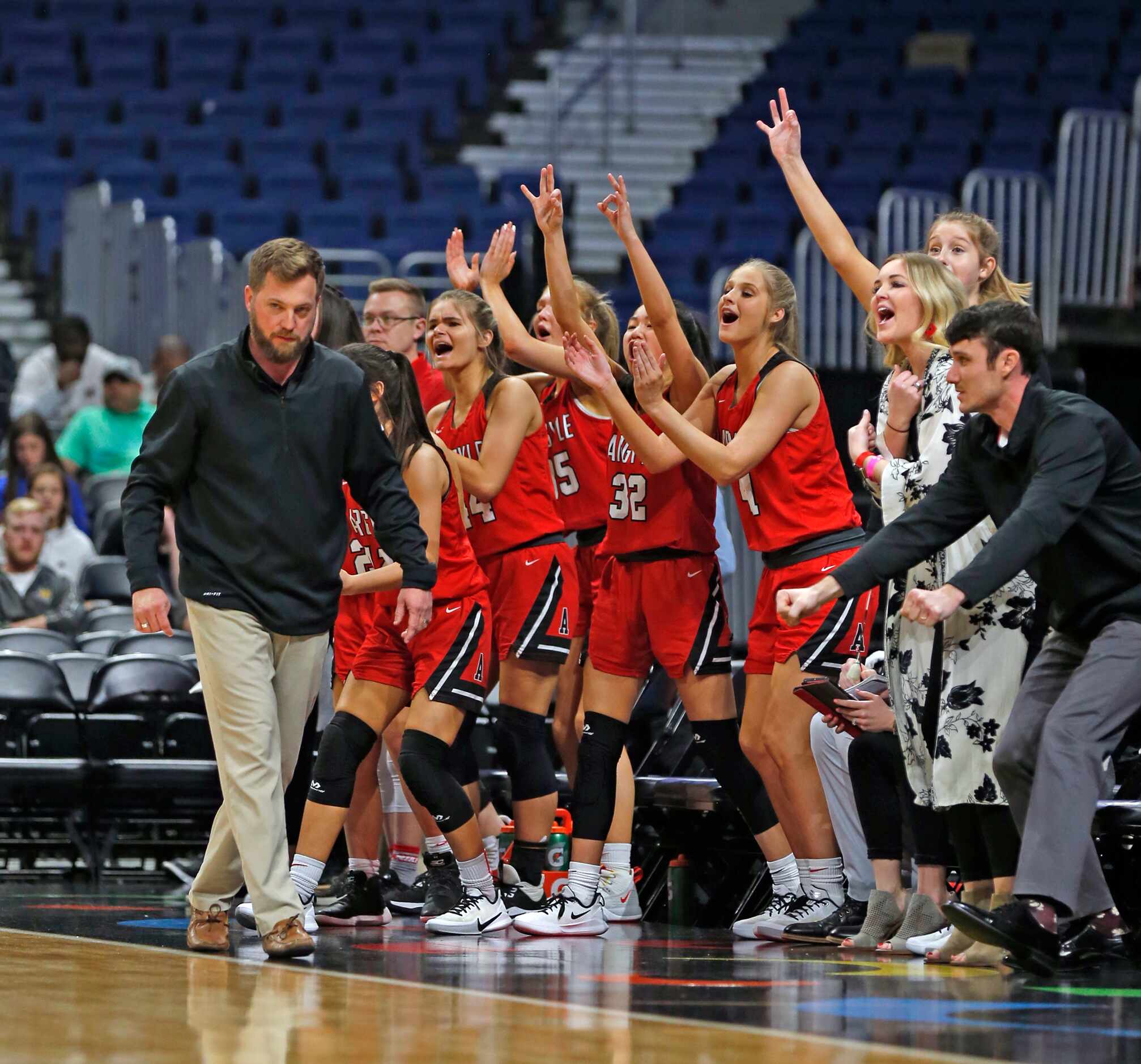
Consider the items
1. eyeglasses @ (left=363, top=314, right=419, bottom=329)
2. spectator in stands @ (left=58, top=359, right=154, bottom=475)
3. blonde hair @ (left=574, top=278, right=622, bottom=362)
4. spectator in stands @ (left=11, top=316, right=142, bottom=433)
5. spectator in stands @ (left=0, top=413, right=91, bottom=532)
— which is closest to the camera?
blonde hair @ (left=574, top=278, right=622, bottom=362)

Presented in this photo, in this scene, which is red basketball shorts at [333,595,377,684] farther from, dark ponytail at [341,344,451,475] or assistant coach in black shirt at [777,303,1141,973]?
assistant coach in black shirt at [777,303,1141,973]

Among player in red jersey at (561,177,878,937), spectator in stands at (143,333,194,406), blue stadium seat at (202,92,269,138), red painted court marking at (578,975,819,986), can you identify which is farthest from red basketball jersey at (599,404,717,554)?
blue stadium seat at (202,92,269,138)

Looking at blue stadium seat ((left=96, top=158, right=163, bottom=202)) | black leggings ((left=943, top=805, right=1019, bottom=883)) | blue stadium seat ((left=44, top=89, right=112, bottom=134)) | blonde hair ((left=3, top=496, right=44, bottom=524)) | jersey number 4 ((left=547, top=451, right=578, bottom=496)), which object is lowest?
black leggings ((left=943, top=805, right=1019, bottom=883))

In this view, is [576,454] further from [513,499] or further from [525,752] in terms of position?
[525,752]

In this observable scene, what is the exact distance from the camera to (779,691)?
555cm

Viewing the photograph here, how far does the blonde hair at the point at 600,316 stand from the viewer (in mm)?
6375

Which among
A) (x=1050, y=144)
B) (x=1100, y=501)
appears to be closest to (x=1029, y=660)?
(x=1100, y=501)

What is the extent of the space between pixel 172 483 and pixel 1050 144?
11141 millimetres

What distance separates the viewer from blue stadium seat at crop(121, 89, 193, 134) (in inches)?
622

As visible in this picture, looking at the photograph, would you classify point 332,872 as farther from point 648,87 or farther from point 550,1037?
point 648,87

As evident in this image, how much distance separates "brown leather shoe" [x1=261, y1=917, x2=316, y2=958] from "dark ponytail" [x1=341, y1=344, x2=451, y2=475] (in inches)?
57.9

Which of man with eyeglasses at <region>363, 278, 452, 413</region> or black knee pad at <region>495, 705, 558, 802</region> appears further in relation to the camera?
man with eyeglasses at <region>363, 278, 452, 413</region>

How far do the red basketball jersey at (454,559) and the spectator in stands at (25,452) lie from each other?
431cm

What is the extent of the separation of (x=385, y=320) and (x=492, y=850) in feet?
6.32
